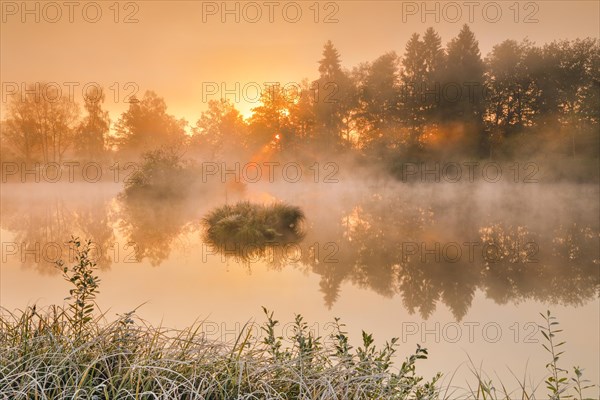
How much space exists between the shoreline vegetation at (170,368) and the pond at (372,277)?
31cm

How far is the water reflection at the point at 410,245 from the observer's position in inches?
279

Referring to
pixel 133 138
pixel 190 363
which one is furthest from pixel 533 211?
pixel 133 138

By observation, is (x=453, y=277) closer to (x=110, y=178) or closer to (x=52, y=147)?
(x=52, y=147)

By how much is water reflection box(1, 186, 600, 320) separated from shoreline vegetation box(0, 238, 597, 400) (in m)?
3.06

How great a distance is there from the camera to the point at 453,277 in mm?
7680

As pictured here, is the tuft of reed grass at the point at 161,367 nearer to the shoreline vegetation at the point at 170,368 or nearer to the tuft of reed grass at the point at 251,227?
the shoreline vegetation at the point at 170,368

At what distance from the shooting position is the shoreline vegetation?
2139mm

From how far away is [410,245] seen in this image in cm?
1047

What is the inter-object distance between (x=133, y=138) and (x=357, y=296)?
115 ft

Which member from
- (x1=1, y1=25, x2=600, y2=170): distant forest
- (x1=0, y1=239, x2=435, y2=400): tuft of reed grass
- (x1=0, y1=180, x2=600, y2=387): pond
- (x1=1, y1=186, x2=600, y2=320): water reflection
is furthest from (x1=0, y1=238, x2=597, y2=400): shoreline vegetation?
(x1=1, y1=25, x2=600, y2=170): distant forest

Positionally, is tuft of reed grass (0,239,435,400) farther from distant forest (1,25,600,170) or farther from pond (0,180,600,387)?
distant forest (1,25,600,170)

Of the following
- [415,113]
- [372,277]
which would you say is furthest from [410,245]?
[415,113]

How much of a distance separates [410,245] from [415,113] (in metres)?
21.3

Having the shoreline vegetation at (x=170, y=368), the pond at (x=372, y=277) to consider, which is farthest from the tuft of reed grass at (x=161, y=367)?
the pond at (x=372, y=277)
